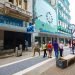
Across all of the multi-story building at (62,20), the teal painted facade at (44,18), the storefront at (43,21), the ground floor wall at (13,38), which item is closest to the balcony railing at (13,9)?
the ground floor wall at (13,38)

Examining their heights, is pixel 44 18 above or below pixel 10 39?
above

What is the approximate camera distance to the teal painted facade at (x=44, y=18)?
41547 millimetres

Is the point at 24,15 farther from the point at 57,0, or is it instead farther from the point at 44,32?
the point at 57,0

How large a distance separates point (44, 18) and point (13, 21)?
1558cm

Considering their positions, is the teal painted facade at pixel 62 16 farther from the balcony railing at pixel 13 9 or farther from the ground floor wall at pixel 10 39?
the ground floor wall at pixel 10 39

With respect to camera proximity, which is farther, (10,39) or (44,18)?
(44,18)

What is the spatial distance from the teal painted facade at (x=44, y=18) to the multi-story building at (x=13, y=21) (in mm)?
3427

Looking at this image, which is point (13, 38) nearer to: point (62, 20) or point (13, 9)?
point (13, 9)

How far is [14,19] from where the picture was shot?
31797 mm

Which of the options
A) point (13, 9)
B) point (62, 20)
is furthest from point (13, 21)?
point (62, 20)

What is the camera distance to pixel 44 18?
46500mm

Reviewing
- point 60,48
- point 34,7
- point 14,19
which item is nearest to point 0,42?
point 14,19

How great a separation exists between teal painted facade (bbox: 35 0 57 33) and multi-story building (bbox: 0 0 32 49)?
11.2 feet

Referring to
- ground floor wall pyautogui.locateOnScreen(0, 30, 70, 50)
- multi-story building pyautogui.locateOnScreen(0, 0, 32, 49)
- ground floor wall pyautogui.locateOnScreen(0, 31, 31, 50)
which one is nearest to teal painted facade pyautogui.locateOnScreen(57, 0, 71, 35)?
ground floor wall pyautogui.locateOnScreen(0, 30, 70, 50)
